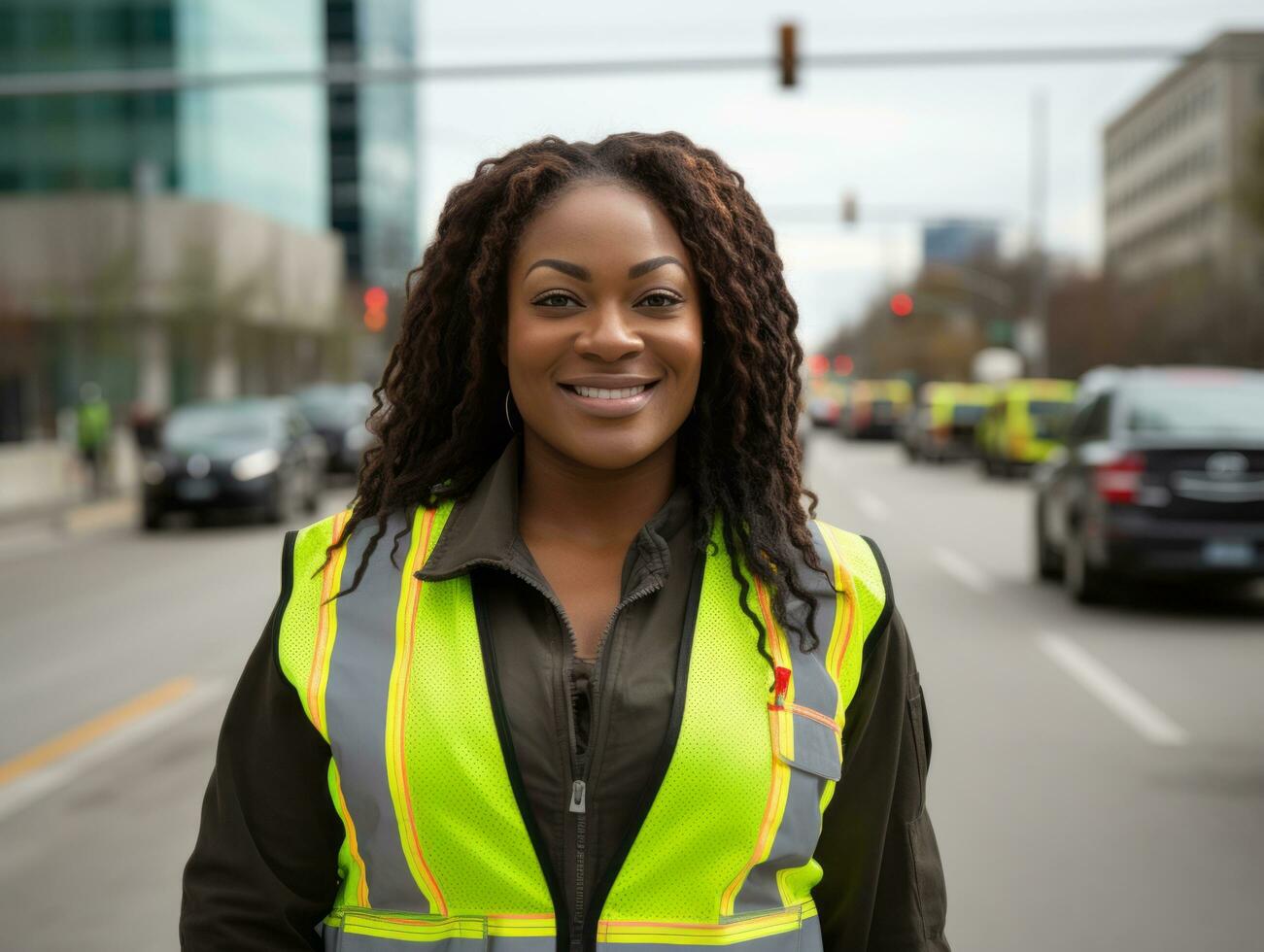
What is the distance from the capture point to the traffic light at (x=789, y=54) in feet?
52.6

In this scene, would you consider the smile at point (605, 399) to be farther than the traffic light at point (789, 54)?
No

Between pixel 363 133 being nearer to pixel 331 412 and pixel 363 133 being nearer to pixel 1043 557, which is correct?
pixel 331 412

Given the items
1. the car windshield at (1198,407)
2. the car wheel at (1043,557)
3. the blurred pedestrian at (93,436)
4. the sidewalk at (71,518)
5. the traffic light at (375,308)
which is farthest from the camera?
the traffic light at (375,308)

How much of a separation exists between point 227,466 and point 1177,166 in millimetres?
85816

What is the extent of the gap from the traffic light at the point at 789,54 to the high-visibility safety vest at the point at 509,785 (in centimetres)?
1456

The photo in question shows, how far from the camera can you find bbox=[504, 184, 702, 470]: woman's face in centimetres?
225

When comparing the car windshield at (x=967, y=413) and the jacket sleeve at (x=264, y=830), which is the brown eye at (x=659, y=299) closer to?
the jacket sleeve at (x=264, y=830)

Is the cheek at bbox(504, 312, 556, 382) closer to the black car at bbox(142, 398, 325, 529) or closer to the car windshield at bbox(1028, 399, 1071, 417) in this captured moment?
the black car at bbox(142, 398, 325, 529)

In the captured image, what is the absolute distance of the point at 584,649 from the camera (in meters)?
2.19

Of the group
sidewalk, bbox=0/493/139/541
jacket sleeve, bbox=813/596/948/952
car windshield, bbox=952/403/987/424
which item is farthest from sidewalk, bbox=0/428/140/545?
jacket sleeve, bbox=813/596/948/952

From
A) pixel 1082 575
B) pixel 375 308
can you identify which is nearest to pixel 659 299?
pixel 1082 575

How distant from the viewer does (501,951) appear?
2.02 meters

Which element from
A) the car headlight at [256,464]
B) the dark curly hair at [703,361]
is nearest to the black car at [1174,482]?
the dark curly hair at [703,361]

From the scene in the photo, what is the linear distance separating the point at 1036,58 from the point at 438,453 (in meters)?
14.4
